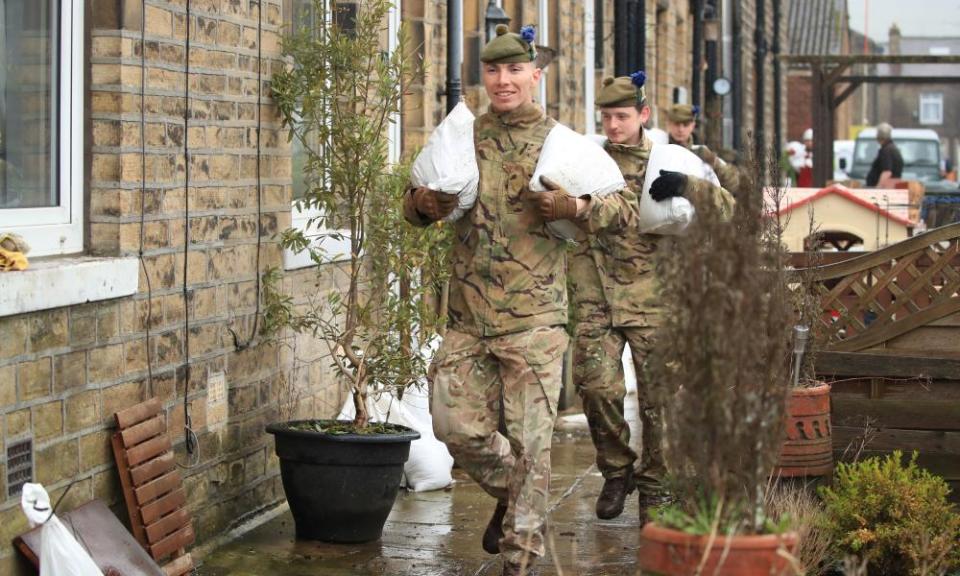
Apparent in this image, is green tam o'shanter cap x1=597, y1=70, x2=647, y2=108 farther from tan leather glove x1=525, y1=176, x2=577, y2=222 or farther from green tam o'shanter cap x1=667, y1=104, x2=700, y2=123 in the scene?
green tam o'shanter cap x1=667, y1=104, x2=700, y2=123

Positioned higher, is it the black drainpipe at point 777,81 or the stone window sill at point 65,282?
the black drainpipe at point 777,81

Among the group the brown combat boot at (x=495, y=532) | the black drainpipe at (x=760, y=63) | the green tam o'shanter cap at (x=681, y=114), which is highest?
the black drainpipe at (x=760, y=63)

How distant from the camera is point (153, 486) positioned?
6082 mm

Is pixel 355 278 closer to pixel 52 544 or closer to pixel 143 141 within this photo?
pixel 143 141


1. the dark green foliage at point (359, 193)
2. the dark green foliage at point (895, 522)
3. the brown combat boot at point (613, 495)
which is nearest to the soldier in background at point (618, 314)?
the brown combat boot at point (613, 495)

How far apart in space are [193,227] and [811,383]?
2585 mm

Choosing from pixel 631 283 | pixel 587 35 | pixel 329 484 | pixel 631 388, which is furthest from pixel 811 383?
pixel 587 35

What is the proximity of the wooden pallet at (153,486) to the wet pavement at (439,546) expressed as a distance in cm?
36

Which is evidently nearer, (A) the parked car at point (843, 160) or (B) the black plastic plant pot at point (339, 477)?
(B) the black plastic plant pot at point (339, 477)

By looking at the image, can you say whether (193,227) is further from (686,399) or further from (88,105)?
(686,399)

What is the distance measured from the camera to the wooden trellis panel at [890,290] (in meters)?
6.92

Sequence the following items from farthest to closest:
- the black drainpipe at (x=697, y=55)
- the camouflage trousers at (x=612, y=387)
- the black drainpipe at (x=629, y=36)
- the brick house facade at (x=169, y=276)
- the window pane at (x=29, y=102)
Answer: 1. the black drainpipe at (x=697, y=55)
2. the black drainpipe at (x=629, y=36)
3. the camouflage trousers at (x=612, y=387)
4. the window pane at (x=29, y=102)
5. the brick house facade at (x=169, y=276)

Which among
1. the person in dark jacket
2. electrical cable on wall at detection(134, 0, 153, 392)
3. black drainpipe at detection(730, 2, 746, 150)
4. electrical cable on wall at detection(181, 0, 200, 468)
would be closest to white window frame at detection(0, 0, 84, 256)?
electrical cable on wall at detection(134, 0, 153, 392)

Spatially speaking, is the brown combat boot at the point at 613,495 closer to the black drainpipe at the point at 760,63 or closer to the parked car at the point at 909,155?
the black drainpipe at the point at 760,63
